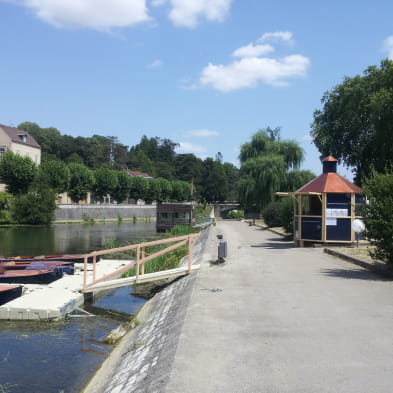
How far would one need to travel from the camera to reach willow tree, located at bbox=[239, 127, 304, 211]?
49.1 m

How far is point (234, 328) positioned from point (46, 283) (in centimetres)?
1187

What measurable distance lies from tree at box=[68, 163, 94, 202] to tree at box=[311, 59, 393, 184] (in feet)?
146

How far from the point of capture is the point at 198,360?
5.89m

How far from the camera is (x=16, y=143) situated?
78000 millimetres

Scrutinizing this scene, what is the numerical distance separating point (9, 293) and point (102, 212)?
68.6 m

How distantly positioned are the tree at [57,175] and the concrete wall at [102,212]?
10.6 feet

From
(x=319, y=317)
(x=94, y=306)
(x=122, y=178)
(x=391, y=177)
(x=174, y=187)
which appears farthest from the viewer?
(x=174, y=187)

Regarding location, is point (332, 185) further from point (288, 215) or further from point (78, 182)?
point (78, 182)

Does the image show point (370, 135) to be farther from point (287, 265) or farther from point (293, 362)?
point (293, 362)

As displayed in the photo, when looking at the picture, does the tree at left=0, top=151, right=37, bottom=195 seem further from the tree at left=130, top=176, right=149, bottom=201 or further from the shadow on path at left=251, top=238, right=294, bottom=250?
the shadow on path at left=251, top=238, right=294, bottom=250

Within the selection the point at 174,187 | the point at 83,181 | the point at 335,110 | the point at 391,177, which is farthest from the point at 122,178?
the point at 391,177

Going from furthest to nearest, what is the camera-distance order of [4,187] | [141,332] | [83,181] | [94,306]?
[83,181] → [4,187] → [94,306] → [141,332]

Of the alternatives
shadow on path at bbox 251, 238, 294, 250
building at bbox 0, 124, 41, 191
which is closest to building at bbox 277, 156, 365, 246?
shadow on path at bbox 251, 238, 294, 250

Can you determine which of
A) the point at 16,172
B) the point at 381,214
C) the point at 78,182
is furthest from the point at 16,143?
the point at 381,214
